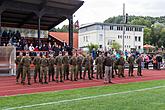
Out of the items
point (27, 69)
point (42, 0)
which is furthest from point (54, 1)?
point (27, 69)

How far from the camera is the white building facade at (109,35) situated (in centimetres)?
7862

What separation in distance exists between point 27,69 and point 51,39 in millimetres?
20826

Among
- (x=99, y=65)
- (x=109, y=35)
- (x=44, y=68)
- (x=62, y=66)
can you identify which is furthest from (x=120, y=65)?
(x=109, y=35)

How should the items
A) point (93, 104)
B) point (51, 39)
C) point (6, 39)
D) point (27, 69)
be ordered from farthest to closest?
point (51, 39), point (6, 39), point (27, 69), point (93, 104)

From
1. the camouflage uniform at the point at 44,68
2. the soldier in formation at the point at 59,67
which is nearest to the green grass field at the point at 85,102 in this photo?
the camouflage uniform at the point at 44,68

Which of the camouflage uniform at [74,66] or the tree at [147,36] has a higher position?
the tree at [147,36]

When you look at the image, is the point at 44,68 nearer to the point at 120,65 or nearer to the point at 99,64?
the point at 99,64

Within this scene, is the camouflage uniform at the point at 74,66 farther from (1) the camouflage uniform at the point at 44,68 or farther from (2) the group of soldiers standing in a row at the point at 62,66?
(1) the camouflage uniform at the point at 44,68

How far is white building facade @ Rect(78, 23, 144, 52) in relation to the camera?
258ft

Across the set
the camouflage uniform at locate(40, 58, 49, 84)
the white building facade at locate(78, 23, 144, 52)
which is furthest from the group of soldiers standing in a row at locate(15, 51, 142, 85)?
the white building facade at locate(78, 23, 144, 52)

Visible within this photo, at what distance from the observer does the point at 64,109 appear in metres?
9.88

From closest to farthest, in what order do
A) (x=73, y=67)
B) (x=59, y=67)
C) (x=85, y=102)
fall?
1. (x=85, y=102)
2. (x=59, y=67)
3. (x=73, y=67)

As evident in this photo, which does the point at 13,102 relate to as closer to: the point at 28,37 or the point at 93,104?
the point at 93,104

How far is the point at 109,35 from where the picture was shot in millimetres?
80188
